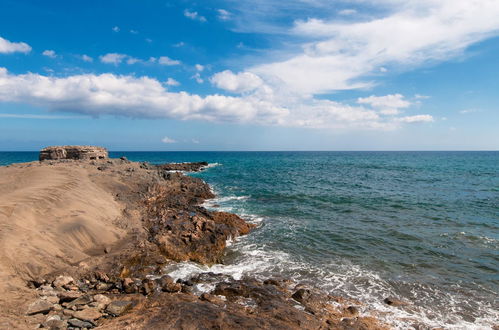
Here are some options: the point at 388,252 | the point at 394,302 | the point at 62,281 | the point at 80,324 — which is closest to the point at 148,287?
the point at 80,324

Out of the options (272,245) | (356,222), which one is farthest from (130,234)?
(356,222)

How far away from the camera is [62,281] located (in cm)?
1001

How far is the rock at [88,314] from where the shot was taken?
7.84m

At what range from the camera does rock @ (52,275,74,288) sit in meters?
9.84

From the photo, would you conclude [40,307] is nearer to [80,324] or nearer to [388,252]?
[80,324]

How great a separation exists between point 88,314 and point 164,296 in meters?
2.40

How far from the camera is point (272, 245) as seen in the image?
1725 centimetres

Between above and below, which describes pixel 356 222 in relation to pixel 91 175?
below

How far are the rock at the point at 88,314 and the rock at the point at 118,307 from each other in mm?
337

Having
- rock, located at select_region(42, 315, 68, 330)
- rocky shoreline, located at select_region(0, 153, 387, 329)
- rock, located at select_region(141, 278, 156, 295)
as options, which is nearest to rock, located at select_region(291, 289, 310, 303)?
rocky shoreline, located at select_region(0, 153, 387, 329)

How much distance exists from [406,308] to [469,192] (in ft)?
110

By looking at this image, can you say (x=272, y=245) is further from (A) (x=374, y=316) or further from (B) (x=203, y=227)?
(A) (x=374, y=316)

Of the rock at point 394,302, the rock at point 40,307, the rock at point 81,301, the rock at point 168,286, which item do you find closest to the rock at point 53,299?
the rock at point 40,307

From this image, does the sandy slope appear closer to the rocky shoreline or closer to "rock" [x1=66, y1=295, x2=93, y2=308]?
the rocky shoreline
